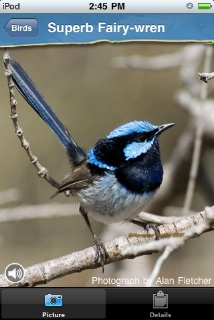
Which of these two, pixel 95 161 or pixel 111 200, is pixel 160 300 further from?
pixel 95 161

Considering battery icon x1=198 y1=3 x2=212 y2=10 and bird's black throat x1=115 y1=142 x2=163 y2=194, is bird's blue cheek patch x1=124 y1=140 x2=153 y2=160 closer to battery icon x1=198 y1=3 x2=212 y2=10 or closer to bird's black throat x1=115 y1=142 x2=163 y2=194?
bird's black throat x1=115 y1=142 x2=163 y2=194

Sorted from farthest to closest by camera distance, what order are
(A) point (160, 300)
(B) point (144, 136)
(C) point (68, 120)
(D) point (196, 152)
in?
(D) point (196, 152) → (C) point (68, 120) → (B) point (144, 136) → (A) point (160, 300)

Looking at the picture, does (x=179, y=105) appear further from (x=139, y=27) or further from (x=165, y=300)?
(x=165, y=300)

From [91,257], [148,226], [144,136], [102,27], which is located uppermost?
[102,27]

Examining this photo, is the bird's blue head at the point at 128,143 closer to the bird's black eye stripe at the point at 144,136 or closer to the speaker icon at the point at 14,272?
the bird's black eye stripe at the point at 144,136

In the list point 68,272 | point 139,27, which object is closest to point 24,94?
point 139,27

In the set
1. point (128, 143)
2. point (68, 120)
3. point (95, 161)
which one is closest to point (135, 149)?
point (128, 143)
